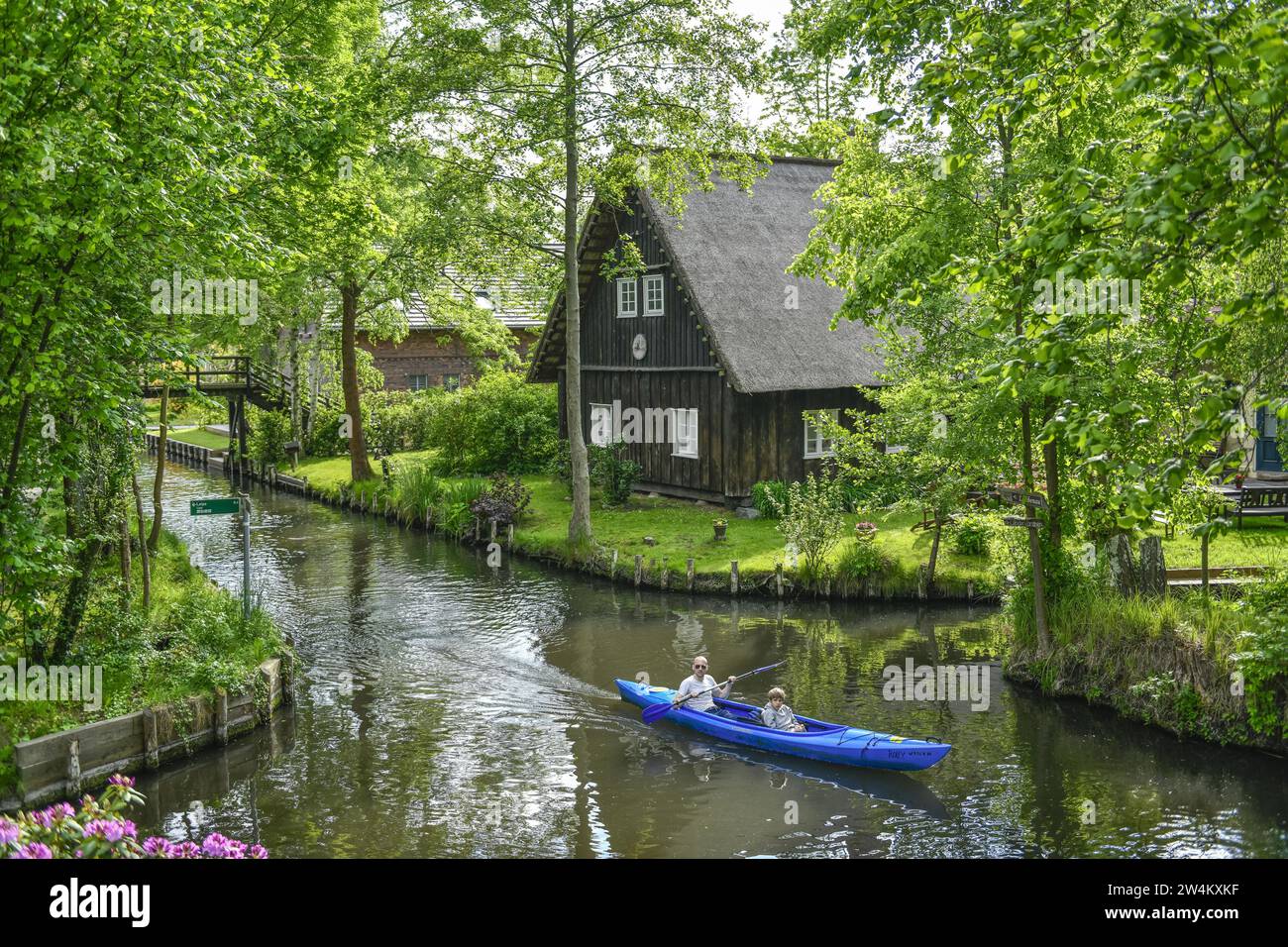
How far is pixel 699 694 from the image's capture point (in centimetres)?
1641

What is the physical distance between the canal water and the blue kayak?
0.66 feet

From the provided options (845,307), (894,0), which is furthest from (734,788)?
(894,0)

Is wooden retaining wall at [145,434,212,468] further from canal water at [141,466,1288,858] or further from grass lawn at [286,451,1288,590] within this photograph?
canal water at [141,466,1288,858]

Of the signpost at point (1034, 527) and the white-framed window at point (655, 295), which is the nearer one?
the signpost at point (1034, 527)

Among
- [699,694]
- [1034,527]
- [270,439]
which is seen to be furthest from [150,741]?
[270,439]

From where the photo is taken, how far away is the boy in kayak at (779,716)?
15.4m

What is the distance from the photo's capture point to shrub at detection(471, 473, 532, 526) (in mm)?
29034

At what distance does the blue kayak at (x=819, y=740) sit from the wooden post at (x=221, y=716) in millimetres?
6118

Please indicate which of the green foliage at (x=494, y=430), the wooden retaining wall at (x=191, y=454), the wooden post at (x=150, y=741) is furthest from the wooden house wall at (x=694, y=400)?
the wooden retaining wall at (x=191, y=454)

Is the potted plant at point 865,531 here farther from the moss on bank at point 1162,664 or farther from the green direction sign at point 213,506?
the green direction sign at point 213,506

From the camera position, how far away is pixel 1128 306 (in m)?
15.5

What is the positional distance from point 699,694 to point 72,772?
27.2ft

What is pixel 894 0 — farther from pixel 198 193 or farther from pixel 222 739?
pixel 222 739

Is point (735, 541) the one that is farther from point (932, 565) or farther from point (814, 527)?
point (932, 565)
